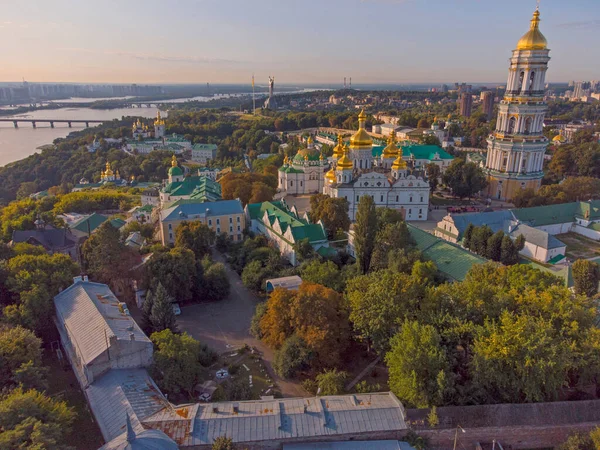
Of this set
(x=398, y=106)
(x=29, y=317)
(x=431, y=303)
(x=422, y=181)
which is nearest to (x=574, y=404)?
(x=431, y=303)

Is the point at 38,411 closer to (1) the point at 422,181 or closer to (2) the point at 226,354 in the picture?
(2) the point at 226,354

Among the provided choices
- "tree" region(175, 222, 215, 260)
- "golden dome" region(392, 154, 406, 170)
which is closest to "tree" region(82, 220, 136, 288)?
"tree" region(175, 222, 215, 260)

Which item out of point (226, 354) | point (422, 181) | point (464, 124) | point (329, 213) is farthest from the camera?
point (464, 124)

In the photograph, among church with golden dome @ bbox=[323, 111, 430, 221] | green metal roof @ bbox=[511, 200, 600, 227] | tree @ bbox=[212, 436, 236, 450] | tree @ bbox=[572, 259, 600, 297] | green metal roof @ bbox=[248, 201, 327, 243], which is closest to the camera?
tree @ bbox=[212, 436, 236, 450]

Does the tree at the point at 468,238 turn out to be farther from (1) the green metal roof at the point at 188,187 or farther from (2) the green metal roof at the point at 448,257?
(1) the green metal roof at the point at 188,187

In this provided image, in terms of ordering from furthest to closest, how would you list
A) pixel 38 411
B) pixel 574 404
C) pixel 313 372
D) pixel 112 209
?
pixel 112 209 < pixel 313 372 < pixel 574 404 < pixel 38 411

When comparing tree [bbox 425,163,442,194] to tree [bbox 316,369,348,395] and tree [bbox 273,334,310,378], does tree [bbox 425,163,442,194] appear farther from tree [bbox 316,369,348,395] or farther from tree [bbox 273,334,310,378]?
tree [bbox 316,369,348,395]

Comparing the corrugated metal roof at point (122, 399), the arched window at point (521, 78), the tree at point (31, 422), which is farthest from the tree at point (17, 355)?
the arched window at point (521, 78)
